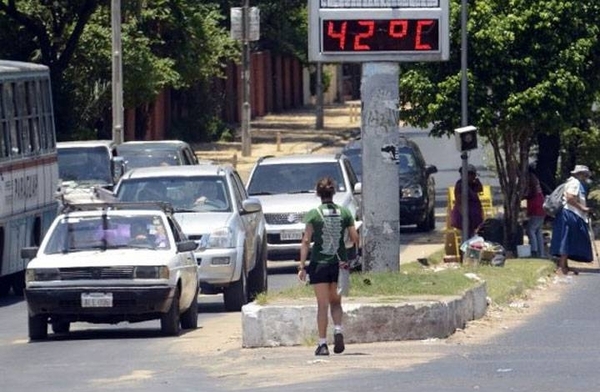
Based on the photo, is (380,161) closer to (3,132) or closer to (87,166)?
(3,132)

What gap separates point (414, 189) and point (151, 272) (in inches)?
600

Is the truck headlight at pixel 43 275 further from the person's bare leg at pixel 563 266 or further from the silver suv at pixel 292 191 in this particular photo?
the person's bare leg at pixel 563 266

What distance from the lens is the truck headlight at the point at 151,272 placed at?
16.5 meters

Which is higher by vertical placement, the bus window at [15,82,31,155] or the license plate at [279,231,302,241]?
the bus window at [15,82,31,155]

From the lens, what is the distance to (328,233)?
1418cm

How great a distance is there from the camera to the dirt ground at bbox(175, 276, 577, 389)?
43.2 ft

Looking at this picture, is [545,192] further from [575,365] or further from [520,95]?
[575,365]

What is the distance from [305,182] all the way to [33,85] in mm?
4592

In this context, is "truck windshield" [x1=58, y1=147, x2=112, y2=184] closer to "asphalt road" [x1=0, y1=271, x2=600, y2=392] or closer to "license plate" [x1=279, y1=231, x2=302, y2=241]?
"license plate" [x1=279, y1=231, x2=302, y2=241]

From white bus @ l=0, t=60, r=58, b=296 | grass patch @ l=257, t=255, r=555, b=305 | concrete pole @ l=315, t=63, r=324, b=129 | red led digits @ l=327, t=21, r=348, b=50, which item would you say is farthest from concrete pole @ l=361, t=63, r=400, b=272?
concrete pole @ l=315, t=63, r=324, b=129

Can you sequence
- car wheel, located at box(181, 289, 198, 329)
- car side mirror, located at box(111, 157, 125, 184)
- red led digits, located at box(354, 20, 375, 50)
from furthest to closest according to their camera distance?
car side mirror, located at box(111, 157, 125, 184), red led digits, located at box(354, 20, 375, 50), car wheel, located at box(181, 289, 198, 329)

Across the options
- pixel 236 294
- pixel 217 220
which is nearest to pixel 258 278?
pixel 236 294

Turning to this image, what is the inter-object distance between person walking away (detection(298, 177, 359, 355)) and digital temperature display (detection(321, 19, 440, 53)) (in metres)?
4.06

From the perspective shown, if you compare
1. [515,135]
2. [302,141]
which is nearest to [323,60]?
[515,135]
